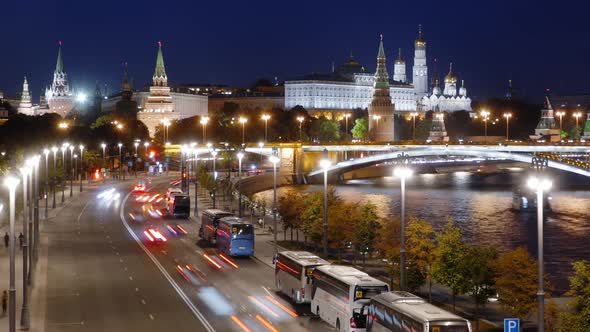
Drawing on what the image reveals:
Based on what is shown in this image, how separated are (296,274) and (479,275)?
14.6 feet

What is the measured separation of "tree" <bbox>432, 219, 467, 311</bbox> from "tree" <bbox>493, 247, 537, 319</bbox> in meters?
2.27

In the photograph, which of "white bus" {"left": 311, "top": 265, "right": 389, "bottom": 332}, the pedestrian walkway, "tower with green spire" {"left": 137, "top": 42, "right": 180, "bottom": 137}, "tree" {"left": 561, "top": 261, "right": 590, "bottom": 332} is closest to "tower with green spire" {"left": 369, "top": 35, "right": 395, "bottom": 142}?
"tower with green spire" {"left": 137, "top": 42, "right": 180, "bottom": 137}

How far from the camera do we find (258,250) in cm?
3988

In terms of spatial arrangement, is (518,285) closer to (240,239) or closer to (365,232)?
(365,232)

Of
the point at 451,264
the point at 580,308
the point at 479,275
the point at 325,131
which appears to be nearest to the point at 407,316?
the point at 580,308

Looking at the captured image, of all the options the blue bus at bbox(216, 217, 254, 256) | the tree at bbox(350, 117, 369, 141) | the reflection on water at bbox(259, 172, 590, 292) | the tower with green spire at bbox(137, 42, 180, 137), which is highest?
the tower with green spire at bbox(137, 42, 180, 137)

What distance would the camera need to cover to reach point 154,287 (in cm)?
3052

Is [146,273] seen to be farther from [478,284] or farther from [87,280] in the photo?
[478,284]

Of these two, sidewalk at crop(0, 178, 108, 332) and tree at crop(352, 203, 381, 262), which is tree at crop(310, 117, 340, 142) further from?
tree at crop(352, 203, 381, 262)

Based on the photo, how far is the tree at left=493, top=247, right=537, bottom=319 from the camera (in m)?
24.5

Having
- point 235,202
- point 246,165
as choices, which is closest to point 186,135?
point 246,165

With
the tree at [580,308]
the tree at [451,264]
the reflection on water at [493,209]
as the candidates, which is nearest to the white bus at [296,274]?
the tree at [451,264]

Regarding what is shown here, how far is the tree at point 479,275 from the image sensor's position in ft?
87.2

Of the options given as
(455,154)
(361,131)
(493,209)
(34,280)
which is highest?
(361,131)
